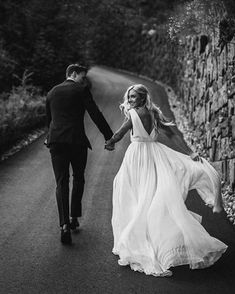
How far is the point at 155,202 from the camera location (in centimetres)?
514

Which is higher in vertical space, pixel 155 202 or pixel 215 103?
pixel 215 103

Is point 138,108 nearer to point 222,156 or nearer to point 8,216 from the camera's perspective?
point 8,216

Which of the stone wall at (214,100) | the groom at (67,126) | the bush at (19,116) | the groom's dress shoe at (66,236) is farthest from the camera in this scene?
the bush at (19,116)

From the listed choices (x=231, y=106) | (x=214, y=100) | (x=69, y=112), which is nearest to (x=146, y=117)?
(x=69, y=112)

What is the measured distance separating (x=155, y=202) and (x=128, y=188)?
0.43 metres

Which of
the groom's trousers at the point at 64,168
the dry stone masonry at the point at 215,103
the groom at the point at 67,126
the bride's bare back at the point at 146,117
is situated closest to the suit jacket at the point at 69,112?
the groom at the point at 67,126

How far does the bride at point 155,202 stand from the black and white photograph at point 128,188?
0.01 m

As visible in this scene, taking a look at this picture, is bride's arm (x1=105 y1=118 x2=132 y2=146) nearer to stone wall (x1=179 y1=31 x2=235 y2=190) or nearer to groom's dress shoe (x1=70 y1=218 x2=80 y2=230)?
groom's dress shoe (x1=70 y1=218 x2=80 y2=230)

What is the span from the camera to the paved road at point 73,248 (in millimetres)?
4648

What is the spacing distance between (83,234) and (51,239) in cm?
43

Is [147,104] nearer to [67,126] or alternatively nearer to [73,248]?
[67,126]

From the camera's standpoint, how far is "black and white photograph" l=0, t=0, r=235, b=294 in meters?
4.92

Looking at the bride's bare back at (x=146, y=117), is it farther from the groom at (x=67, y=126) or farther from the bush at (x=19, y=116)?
the bush at (x=19, y=116)

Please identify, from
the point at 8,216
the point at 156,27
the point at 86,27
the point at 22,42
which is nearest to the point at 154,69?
the point at 156,27
